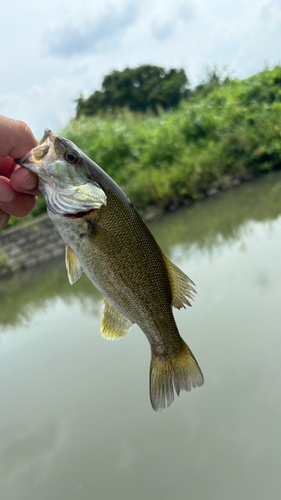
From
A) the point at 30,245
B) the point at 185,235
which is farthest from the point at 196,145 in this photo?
the point at 30,245

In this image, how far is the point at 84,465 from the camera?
3.30 meters

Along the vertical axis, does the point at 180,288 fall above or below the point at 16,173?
below

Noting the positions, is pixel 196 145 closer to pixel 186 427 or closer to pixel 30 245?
pixel 30 245

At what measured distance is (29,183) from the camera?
1717mm

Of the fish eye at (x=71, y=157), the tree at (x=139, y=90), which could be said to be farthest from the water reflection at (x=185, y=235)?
the tree at (x=139, y=90)

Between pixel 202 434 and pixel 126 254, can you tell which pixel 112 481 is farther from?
pixel 126 254

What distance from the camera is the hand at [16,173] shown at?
1719 millimetres

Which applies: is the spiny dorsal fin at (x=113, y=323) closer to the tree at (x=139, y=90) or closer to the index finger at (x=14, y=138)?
the index finger at (x=14, y=138)

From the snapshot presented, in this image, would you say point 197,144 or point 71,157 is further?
point 197,144

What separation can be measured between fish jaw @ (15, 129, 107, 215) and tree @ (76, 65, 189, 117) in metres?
39.9

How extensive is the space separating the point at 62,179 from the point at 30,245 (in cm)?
975

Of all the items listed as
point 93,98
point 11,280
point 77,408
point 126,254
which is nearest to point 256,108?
point 11,280

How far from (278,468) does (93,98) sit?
41.0 m

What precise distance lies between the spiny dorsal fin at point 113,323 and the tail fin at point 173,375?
180mm
